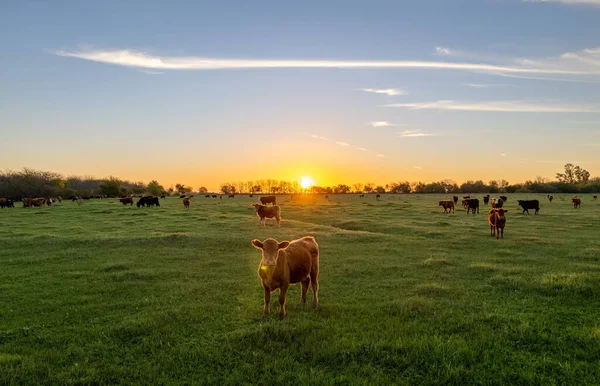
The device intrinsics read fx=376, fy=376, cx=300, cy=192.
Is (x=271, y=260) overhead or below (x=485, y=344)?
overhead

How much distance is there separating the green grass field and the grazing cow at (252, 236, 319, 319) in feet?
2.14

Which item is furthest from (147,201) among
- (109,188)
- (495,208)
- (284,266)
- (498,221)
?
(109,188)

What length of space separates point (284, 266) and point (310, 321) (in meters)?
1.43

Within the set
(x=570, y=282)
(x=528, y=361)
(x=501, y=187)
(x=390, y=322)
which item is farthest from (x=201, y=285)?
(x=501, y=187)

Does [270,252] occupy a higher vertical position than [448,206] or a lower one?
higher

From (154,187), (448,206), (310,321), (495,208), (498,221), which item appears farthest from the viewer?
(154,187)

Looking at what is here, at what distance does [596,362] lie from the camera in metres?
6.94

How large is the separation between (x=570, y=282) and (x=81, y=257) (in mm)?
19616

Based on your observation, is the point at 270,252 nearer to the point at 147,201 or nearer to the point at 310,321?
the point at 310,321

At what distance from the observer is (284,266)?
9.27m

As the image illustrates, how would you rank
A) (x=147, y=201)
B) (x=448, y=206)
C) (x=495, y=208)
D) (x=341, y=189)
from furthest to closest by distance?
(x=341, y=189), (x=147, y=201), (x=448, y=206), (x=495, y=208)

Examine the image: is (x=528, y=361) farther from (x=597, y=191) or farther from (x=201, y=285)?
(x=597, y=191)

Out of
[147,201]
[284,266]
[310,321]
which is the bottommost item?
[310,321]

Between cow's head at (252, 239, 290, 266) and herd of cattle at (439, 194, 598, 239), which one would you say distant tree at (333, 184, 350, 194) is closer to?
herd of cattle at (439, 194, 598, 239)
